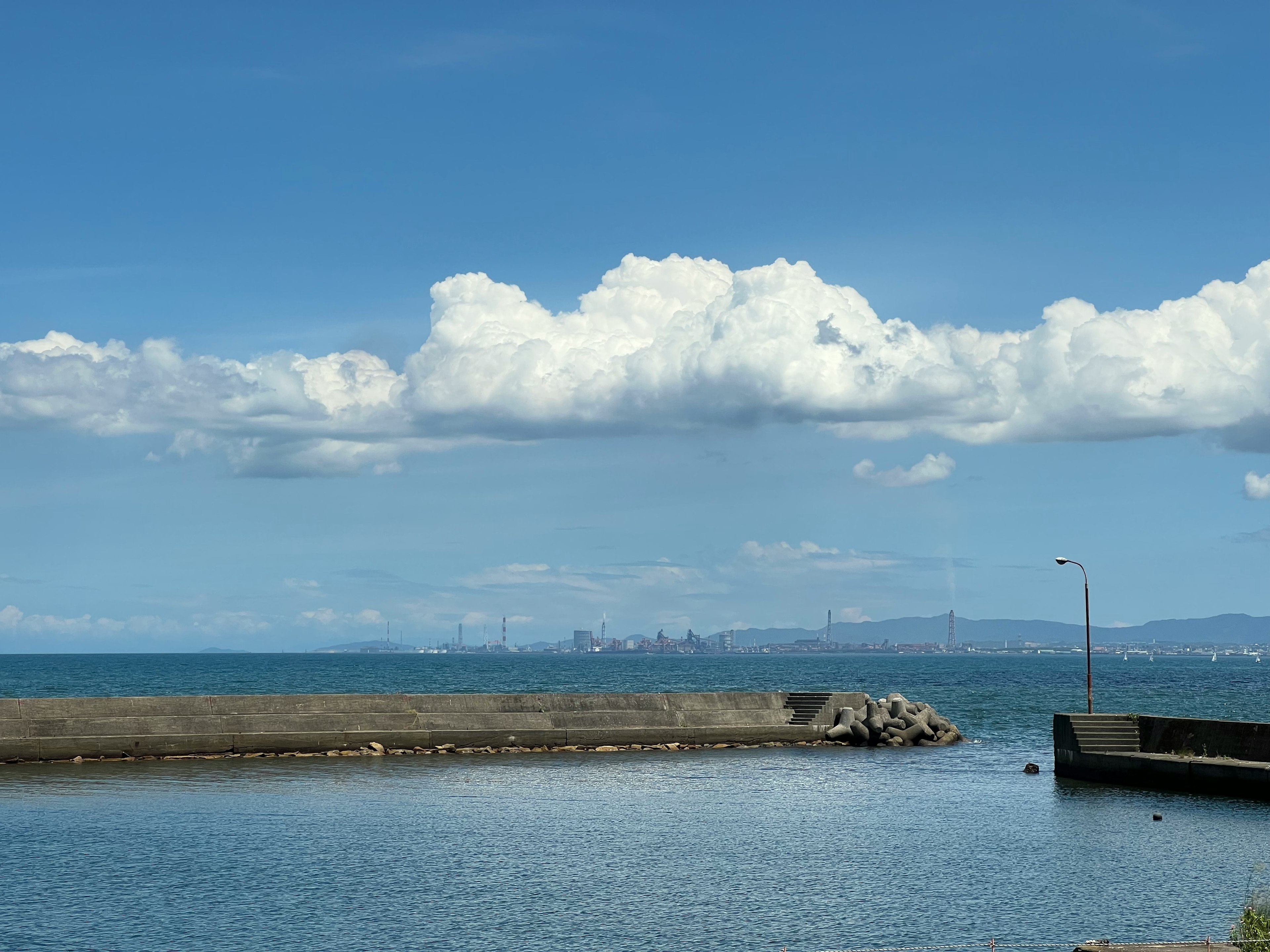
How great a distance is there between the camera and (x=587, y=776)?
4362cm

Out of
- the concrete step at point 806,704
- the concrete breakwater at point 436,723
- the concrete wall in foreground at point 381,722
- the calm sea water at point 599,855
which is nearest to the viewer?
the calm sea water at point 599,855

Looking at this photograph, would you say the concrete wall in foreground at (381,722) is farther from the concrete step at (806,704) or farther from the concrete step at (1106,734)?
the concrete step at (1106,734)

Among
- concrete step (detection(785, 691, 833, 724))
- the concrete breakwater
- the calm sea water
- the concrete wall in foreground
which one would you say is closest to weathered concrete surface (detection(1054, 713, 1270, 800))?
the calm sea water

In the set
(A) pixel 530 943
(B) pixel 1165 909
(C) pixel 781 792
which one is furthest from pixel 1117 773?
(A) pixel 530 943

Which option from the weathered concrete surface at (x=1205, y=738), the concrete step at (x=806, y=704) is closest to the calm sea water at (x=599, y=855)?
the weathered concrete surface at (x=1205, y=738)

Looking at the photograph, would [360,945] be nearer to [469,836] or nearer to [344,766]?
[469,836]

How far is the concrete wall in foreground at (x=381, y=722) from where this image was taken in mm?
46250

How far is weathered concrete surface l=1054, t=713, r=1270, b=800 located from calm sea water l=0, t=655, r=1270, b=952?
877 mm

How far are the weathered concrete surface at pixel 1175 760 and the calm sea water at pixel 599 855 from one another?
0.88 metres

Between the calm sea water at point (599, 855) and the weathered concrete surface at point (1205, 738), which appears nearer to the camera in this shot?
the calm sea water at point (599, 855)

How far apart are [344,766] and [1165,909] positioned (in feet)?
96.0

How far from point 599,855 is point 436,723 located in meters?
23.9

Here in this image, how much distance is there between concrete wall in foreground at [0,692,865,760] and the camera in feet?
152

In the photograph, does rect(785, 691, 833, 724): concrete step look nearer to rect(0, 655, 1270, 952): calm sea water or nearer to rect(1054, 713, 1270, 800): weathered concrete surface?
rect(0, 655, 1270, 952): calm sea water
